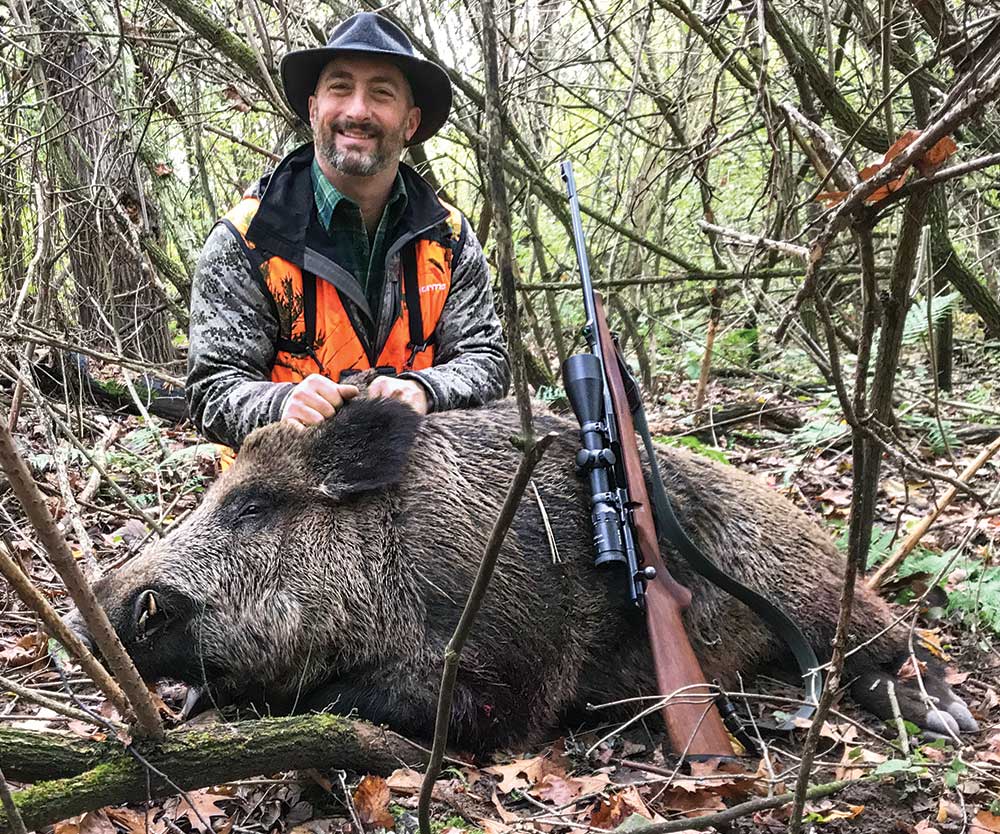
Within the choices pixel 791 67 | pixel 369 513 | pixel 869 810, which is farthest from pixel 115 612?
pixel 791 67

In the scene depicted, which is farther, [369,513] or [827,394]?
[827,394]

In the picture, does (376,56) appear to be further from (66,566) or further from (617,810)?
(617,810)

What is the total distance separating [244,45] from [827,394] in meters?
5.18

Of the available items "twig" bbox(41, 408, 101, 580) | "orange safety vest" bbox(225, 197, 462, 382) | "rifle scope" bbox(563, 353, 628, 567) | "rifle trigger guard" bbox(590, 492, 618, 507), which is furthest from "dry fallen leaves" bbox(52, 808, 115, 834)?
"orange safety vest" bbox(225, 197, 462, 382)

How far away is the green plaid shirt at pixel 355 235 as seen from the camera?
463 cm

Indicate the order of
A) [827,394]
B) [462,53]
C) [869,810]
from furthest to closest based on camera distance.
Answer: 1. [827,394]
2. [462,53]
3. [869,810]

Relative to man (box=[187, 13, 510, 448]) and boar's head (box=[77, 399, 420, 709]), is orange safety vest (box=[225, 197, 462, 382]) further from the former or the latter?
boar's head (box=[77, 399, 420, 709])

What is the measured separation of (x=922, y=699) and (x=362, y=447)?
8.25ft

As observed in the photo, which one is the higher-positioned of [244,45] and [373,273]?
[244,45]

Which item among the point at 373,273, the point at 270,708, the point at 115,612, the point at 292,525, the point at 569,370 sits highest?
the point at 373,273

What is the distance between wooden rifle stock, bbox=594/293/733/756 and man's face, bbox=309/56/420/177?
1489mm

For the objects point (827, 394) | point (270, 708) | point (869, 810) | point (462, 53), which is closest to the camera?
point (869, 810)

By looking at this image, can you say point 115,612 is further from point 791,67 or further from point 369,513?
point 791,67

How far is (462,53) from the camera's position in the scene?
6.79 metres
